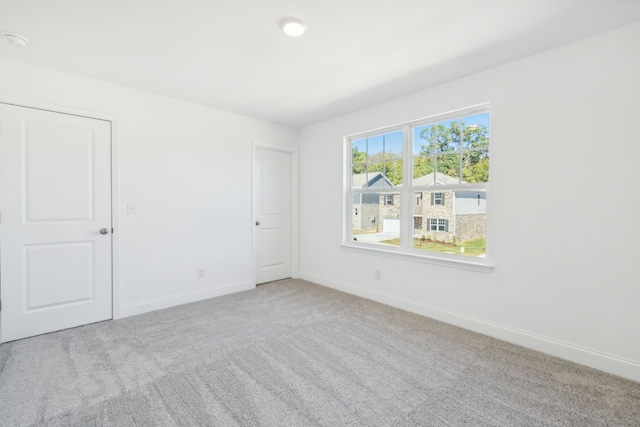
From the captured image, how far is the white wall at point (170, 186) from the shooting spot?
9.57ft

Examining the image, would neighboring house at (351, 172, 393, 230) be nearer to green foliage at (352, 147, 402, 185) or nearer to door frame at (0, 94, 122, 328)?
green foliage at (352, 147, 402, 185)

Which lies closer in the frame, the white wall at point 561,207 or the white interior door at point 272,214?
the white wall at point 561,207

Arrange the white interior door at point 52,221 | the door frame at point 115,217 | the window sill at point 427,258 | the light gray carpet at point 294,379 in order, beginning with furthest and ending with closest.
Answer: the door frame at point 115,217 < the window sill at point 427,258 < the white interior door at point 52,221 < the light gray carpet at point 294,379

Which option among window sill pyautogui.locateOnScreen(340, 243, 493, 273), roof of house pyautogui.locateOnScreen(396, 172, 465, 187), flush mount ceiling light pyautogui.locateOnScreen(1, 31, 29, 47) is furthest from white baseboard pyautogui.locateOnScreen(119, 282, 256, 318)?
roof of house pyautogui.locateOnScreen(396, 172, 465, 187)

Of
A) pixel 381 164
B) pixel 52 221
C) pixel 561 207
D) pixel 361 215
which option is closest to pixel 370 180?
pixel 381 164

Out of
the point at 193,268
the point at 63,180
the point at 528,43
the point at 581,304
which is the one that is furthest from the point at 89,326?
the point at 528,43

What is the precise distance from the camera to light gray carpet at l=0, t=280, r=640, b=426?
1.67 metres

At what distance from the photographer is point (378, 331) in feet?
9.13

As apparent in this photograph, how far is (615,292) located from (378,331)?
5.96 ft

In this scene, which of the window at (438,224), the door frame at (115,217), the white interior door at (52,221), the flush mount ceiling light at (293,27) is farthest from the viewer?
the window at (438,224)

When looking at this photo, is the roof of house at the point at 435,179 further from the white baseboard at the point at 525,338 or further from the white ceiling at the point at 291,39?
the white baseboard at the point at 525,338

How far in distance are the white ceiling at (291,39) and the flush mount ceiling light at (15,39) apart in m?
0.05

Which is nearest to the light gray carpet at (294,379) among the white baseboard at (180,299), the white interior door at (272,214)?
the white baseboard at (180,299)

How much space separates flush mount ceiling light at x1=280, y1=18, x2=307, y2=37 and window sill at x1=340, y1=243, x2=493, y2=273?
2.47 metres
